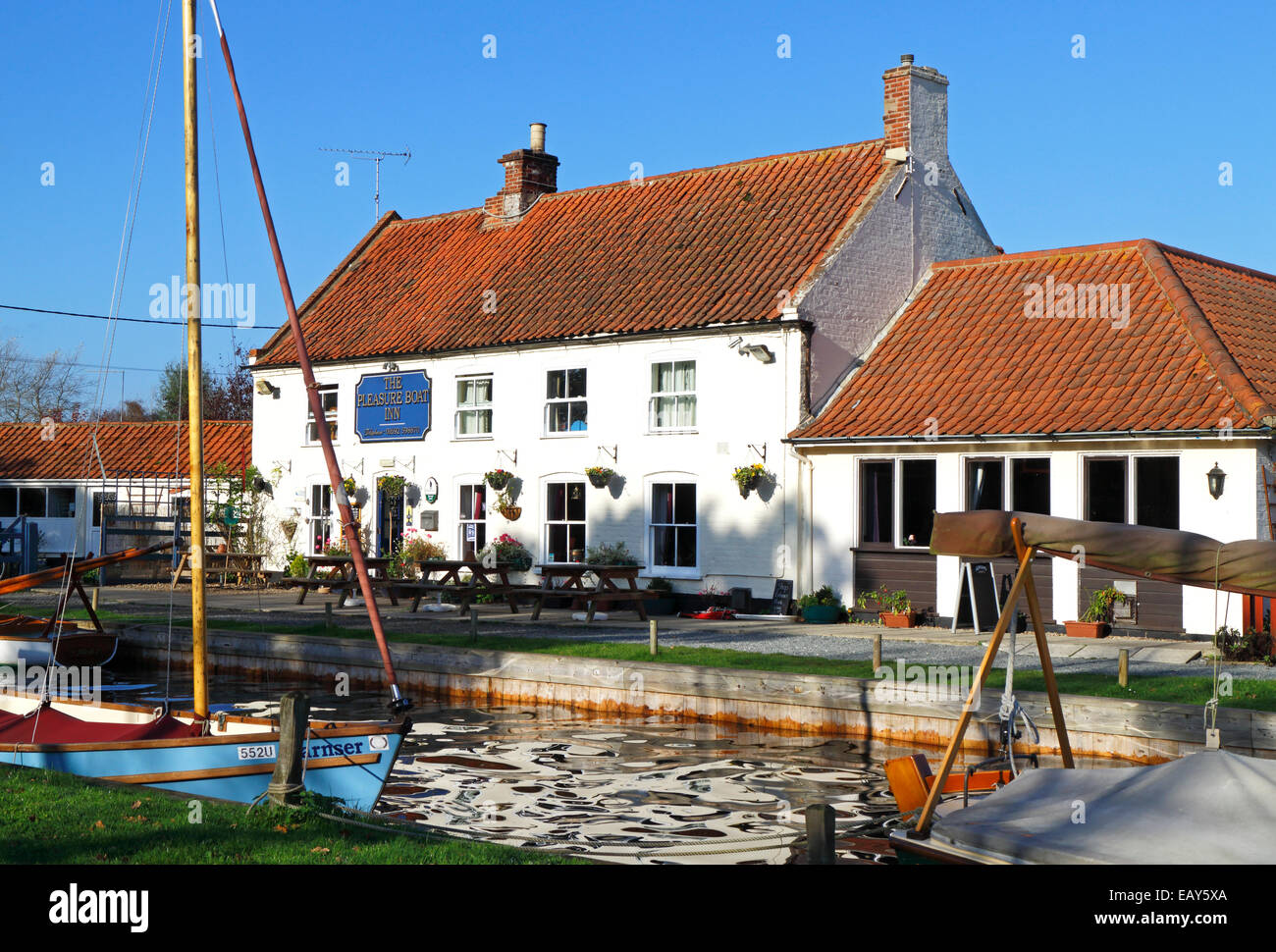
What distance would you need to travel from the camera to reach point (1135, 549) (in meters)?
9.20

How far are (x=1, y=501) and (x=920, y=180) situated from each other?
30769 mm

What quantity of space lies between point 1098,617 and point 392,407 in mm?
16588

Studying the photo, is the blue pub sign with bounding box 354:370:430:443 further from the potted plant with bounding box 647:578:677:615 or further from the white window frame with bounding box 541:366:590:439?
the potted plant with bounding box 647:578:677:615

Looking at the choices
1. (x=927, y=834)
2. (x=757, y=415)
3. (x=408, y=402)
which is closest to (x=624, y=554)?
(x=757, y=415)

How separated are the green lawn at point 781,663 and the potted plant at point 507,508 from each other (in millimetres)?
5802

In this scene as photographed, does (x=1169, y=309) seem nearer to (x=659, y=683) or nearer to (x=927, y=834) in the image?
(x=659, y=683)

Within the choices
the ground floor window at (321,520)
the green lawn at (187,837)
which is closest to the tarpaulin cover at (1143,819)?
the green lawn at (187,837)

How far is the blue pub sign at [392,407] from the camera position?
1152 inches

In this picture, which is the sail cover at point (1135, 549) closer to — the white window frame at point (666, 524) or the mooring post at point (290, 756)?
the mooring post at point (290, 756)

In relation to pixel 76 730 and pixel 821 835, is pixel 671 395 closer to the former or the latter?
pixel 76 730

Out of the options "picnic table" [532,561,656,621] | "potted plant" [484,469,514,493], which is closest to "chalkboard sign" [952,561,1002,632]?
"picnic table" [532,561,656,621]

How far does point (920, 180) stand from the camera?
1022 inches
